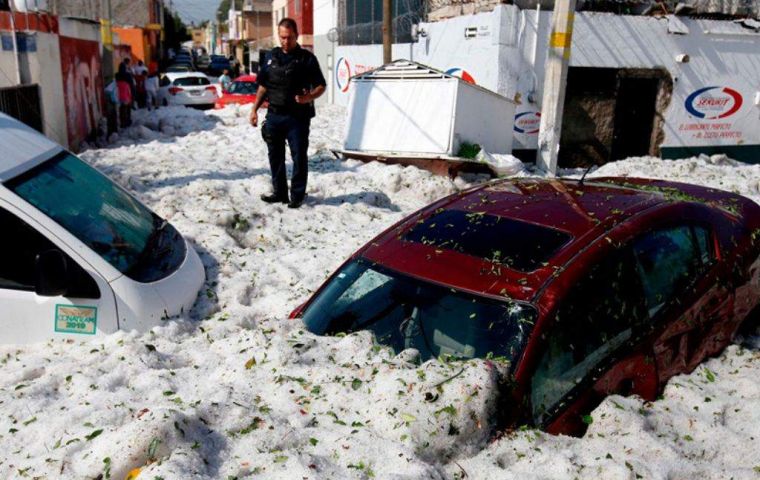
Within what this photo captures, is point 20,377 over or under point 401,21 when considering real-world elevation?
under

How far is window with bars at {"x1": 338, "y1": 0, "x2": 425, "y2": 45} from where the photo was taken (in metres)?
17.1

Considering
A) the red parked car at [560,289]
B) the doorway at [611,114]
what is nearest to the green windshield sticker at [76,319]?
the red parked car at [560,289]

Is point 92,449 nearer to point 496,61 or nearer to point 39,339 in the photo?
point 39,339

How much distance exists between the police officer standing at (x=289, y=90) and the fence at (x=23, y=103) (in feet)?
13.6

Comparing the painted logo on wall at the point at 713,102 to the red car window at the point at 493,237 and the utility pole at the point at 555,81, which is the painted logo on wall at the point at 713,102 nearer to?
the utility pole at the point at 555,81

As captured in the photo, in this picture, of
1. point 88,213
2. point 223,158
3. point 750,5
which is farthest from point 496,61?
point 88,213

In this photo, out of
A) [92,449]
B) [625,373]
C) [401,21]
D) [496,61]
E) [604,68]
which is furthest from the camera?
[401,21]

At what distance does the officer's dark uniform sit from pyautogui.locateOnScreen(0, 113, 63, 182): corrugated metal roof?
2.90m

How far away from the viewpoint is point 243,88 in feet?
72.4

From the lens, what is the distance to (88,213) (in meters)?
4.53

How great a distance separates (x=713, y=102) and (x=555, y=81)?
553 cm

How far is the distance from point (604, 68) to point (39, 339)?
12.4 m

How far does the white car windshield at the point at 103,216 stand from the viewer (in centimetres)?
424

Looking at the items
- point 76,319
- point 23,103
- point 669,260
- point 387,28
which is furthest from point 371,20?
point 669,260
